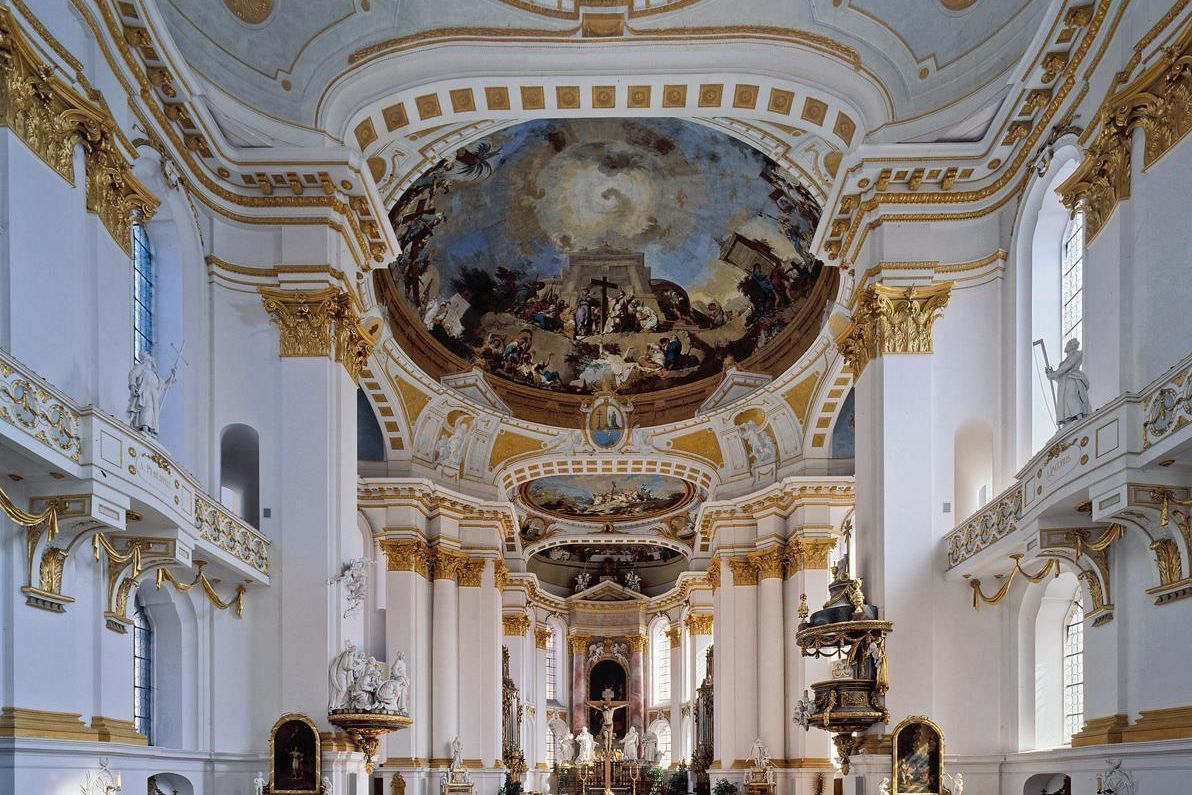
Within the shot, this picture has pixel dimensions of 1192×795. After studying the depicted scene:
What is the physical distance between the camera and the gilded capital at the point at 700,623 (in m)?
47.3

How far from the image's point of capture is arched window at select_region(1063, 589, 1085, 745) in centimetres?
1824

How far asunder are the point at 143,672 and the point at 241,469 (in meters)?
4.26

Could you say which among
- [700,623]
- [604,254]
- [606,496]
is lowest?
[700,623]

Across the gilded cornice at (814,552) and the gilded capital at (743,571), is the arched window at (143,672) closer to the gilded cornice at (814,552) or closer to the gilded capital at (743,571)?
the gilded cornice at (814,552)

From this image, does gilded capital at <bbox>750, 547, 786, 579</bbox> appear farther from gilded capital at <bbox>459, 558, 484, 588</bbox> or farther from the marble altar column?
gilded capital at <bbox>459, 558, 484, 588</bbox>

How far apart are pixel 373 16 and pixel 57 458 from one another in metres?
12.0

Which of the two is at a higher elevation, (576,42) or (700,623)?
(576,42)

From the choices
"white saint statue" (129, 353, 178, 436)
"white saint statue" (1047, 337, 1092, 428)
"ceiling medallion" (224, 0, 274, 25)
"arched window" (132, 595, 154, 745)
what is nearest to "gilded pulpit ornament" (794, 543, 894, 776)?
"white saint statue" (1047, 337, 1092, 428)

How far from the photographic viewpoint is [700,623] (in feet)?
156

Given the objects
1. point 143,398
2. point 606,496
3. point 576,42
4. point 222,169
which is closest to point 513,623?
point 606,496

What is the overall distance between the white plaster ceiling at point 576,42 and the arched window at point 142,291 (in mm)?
3066

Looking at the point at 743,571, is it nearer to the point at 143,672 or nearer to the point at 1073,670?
the point at 1073,670

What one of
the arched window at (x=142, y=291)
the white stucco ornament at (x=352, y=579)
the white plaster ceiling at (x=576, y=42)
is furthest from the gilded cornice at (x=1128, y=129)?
the arched window at (x=142, y=291)

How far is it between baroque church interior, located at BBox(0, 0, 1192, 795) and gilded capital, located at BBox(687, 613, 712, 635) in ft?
37.8
